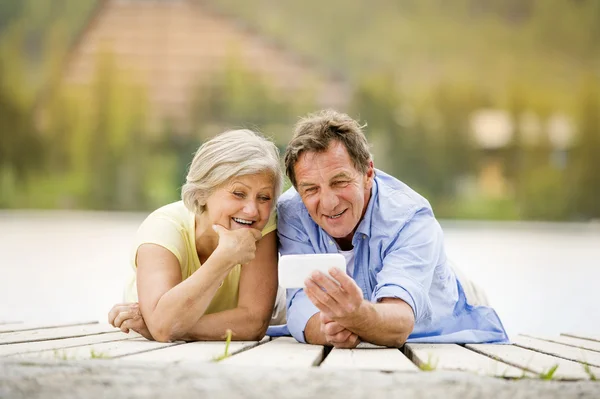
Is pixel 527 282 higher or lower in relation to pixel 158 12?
lower

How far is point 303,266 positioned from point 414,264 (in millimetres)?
573

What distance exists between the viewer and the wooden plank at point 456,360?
113 inches

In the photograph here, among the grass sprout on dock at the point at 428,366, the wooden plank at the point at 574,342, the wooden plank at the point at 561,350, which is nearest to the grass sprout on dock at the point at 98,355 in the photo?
the grass sprout on dock at the point at 428,366

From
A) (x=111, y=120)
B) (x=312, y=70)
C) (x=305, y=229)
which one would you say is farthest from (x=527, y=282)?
(x=111, y=120)

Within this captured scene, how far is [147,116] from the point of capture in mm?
19609

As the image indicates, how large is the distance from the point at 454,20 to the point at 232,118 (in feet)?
18.5

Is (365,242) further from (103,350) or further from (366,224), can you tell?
(103,350)

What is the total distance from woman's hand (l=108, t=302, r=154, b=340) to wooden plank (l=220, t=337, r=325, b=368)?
0.58m

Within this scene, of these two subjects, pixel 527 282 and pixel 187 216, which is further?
pixel 527 282

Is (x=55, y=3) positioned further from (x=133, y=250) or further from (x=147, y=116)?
(x=133, y=250)

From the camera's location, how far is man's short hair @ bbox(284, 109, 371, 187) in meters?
3.68

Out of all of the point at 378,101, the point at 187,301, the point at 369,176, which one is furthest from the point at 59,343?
the point at 378,101

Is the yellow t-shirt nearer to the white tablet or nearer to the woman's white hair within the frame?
the woman's white hair

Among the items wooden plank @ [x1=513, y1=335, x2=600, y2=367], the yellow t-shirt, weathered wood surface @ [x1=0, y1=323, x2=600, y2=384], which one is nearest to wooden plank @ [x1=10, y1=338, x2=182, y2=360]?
weathered wood surface @ [x1=0, y1=323, x2=600, y2=384]
